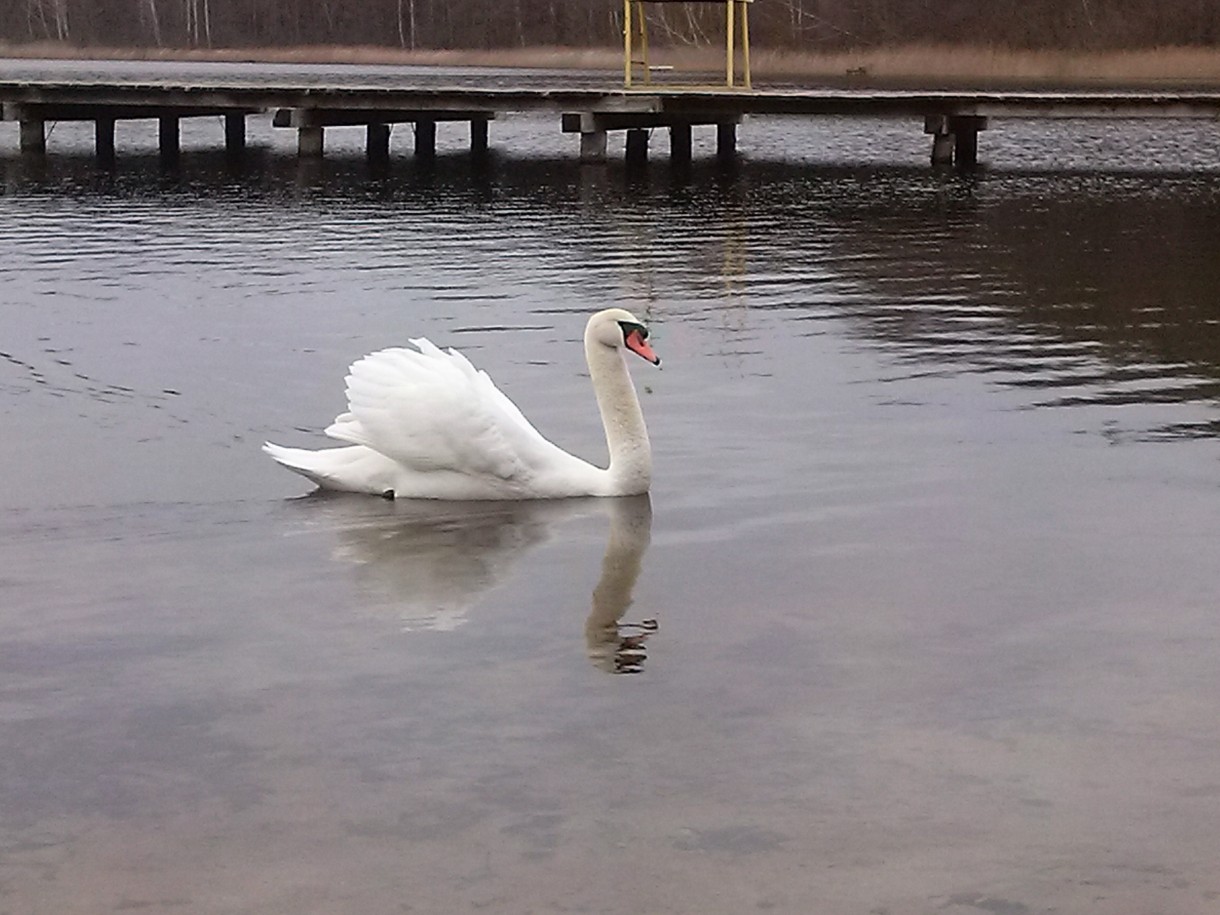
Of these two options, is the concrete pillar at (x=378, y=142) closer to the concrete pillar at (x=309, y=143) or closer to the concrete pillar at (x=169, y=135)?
the concrete pillar at (x=309, y=143)

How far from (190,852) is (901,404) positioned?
21.3 feet

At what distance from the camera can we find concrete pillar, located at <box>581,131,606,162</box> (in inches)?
1190

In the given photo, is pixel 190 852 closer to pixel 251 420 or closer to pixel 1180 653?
pixel 1180 653

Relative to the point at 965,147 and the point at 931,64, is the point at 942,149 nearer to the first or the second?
the point at 965,147

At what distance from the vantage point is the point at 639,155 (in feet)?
103

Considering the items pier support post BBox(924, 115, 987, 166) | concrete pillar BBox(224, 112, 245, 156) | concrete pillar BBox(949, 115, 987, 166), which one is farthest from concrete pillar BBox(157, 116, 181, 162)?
concrete pillar BBox(949, 115, 987, 166)

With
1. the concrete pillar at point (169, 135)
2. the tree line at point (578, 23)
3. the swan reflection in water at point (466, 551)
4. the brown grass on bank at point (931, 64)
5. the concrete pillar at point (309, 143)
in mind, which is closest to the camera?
the swan reflection in water at point (466, 551)

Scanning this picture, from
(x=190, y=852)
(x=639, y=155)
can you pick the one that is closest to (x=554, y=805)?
(x=190, y=852)

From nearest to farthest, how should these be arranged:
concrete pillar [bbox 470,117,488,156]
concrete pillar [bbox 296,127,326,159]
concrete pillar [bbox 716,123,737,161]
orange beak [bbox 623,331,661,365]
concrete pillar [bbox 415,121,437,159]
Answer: orange beak [bbox 623,331,661,365] < concrete pillar [bbox 716,123,737,161] < concrete pillar [bbox 296,127,326,159] < concrete pillar [bbox 470,117,488,156] < concrete pillar [bbox 415,121,437,159]

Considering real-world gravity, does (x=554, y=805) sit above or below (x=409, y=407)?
below

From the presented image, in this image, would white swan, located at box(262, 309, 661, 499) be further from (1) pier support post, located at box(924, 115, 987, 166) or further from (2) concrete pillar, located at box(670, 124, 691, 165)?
(2) concrete pillar, located at box(670, 124, 691, 165)

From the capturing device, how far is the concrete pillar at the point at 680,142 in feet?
104

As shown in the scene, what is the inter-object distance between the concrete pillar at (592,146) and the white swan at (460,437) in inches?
834

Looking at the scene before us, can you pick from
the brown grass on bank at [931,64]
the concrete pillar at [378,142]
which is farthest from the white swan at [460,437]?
the brown grass on bank at [931,64]
